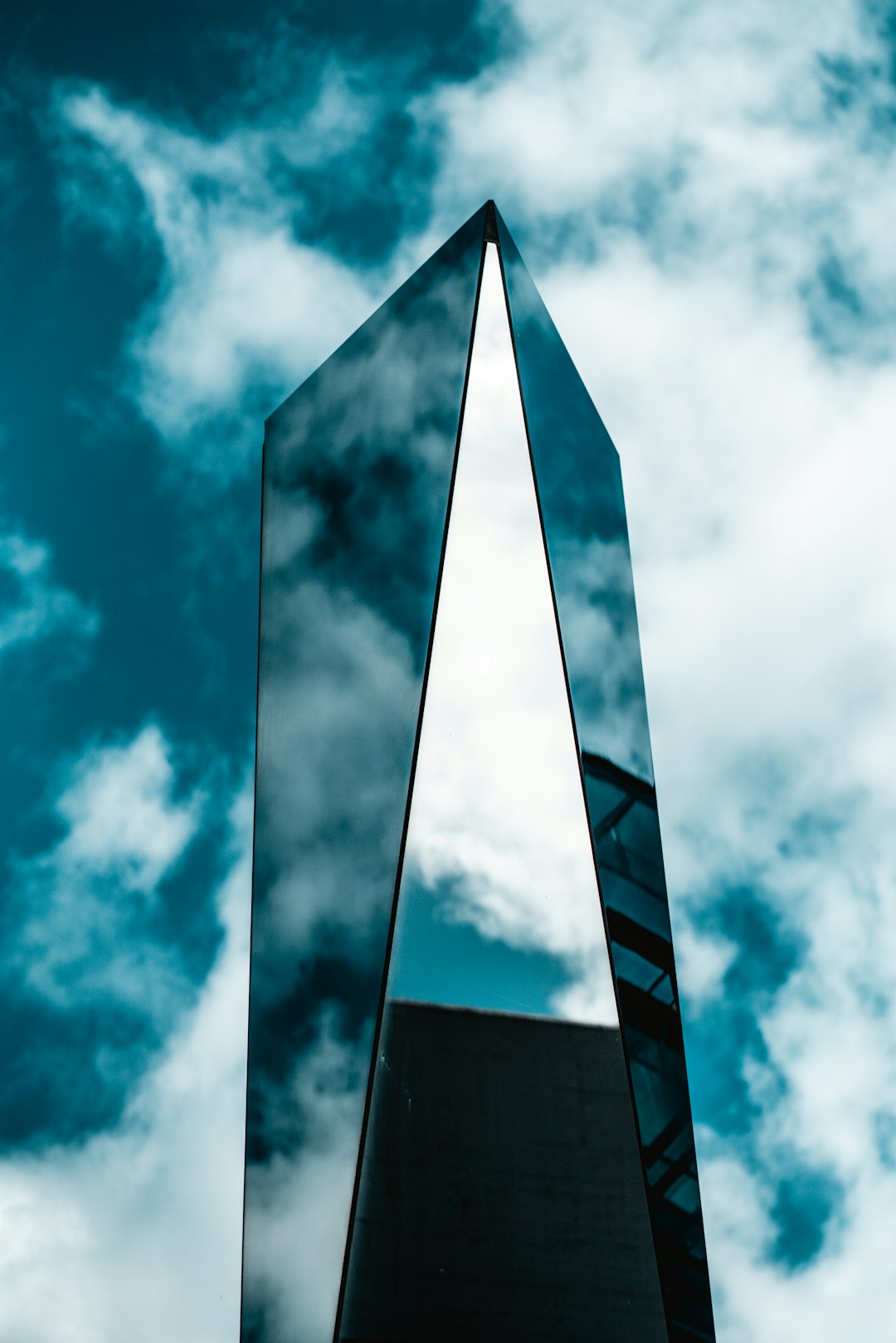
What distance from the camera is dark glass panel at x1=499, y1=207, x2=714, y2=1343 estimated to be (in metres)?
7.14

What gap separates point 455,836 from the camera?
7543 millimetres

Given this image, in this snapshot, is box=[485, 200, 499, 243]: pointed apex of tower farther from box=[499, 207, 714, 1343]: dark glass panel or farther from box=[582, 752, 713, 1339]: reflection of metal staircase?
box=[582, 752, 713, 1339]: reflection of metal staircase

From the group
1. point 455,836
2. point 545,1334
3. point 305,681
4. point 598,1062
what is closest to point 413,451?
point 305,681

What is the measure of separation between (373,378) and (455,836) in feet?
13.6

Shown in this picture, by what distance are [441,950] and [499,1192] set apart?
4.63 ft

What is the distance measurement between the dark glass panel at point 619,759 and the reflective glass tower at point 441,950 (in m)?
0.03

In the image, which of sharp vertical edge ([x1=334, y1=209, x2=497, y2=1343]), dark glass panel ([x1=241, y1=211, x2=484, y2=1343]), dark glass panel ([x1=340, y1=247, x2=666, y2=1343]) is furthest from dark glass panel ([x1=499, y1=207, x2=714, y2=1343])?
dark glass panel ([x1=241, y1=211, x2=484, y2=1343])

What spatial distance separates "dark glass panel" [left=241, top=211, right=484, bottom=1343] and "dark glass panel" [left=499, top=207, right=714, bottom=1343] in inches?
34.8

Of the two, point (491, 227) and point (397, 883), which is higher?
point (491, 227)

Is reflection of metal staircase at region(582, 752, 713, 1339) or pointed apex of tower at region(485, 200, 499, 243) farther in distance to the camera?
pointed apex of tower at region(485, 200, 499, 243)

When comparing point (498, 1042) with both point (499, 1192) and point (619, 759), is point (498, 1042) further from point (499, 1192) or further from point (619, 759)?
point (619, 759)

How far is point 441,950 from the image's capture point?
7203 mm

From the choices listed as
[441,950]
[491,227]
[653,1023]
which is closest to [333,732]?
[441,950]

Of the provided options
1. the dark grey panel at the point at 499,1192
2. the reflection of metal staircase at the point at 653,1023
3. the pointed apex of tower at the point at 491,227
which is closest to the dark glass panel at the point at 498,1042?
the dark grey panel at the point at 499,1192
